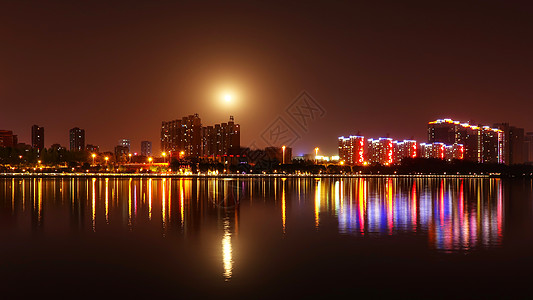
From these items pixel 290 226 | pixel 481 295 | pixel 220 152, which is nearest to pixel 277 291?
pixel 481 295

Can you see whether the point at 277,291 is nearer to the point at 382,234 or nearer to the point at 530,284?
the point at 530,284

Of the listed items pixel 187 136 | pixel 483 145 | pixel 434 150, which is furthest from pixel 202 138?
pixel 483 145

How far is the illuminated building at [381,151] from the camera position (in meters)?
168

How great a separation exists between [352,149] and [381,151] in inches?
408

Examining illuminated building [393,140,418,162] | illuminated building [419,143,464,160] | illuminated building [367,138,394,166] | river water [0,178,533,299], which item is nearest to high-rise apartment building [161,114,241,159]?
illuminated building [367,138,394,166]

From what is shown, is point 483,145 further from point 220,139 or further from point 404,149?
point 220,139

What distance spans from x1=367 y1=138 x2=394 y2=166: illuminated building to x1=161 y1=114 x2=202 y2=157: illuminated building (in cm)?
5710

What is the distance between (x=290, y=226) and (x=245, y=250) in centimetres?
551

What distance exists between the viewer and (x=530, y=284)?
1074cm

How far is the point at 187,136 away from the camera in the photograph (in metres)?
164

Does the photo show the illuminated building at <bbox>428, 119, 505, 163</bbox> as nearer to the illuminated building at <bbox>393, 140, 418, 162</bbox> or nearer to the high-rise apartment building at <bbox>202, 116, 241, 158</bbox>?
the illuminated building at <bbox>393, 140, 418, 162</bbox>

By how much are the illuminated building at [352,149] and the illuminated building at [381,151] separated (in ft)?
12.3

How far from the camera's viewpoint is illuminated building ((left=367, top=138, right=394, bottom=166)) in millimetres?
167750

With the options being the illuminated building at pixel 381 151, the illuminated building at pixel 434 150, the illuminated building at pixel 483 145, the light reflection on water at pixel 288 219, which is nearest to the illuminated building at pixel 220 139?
the illuminated building at pixel 381 151
